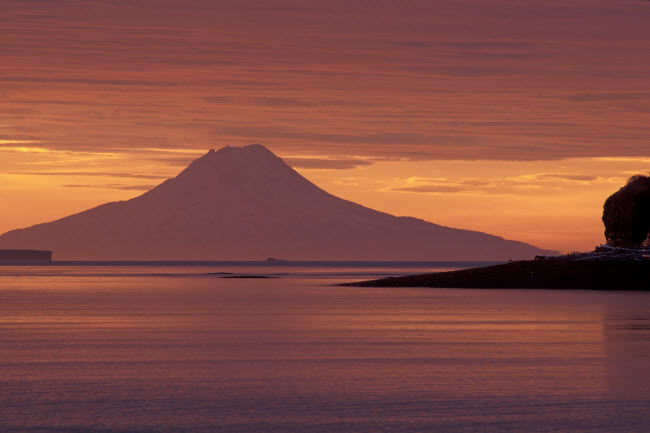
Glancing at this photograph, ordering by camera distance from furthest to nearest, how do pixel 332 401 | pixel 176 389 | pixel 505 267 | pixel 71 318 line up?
1. pixel 505 267
2. pixel 71 318
3. pixel 176 389
4. pixel 332 401

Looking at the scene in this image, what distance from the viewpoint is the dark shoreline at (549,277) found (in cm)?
10544

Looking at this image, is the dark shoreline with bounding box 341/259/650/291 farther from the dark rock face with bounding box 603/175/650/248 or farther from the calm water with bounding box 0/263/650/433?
the calm water with bounding box 0/263/650/433

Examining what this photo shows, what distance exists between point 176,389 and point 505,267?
92.6m

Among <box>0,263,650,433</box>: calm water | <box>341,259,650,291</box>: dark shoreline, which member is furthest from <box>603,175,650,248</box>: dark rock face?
<box>0,263,650,433</box>: calm water

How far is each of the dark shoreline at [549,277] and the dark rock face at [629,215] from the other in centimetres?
1217

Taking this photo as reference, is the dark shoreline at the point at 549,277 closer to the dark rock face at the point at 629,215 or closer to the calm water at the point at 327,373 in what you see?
the dark rock face at the point at 629,215

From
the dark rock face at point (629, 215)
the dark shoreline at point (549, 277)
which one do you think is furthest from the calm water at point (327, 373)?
the dark rock face at point (629, 215)

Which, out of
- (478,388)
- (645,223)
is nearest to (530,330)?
(478,388)

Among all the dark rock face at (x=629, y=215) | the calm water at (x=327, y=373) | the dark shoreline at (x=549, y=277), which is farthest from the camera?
the dark rock face at (x=629, y=215)

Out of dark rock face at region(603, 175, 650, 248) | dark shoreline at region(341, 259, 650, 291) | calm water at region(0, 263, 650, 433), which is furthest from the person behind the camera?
dark rock face at region(603, 175, 650, 248)

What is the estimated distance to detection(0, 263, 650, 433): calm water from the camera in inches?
882

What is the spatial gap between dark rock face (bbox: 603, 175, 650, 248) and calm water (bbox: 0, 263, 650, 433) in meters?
62.5

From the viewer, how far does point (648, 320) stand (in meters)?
53.9

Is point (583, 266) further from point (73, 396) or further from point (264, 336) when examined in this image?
point (73, 396)
